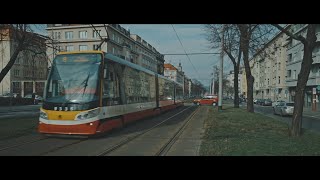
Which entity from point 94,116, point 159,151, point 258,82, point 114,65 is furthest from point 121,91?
point 258,82

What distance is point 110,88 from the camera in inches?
554

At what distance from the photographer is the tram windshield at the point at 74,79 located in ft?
41.1

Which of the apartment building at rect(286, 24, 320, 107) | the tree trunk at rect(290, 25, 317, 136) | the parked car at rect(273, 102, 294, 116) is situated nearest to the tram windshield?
the tree trunk at rect(290, 25, 317, 136)

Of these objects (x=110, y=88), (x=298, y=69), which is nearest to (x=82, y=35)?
(x=298, y=69)

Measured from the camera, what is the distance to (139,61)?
318ft

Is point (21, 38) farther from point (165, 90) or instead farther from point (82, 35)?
point (82, 35)

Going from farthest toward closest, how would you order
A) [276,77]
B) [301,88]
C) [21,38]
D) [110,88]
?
[276,77] → [21,38] → [110,88] → [301,88]

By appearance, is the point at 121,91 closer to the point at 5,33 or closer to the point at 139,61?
the point at 5,33

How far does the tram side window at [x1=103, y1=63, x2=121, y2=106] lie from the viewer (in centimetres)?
1338

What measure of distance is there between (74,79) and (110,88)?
5.76ft

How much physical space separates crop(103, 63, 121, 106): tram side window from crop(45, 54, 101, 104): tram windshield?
63 cm

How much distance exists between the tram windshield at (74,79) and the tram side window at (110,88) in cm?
63

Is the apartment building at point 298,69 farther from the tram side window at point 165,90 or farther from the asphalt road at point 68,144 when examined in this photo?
the asphalt road at point 68,144
